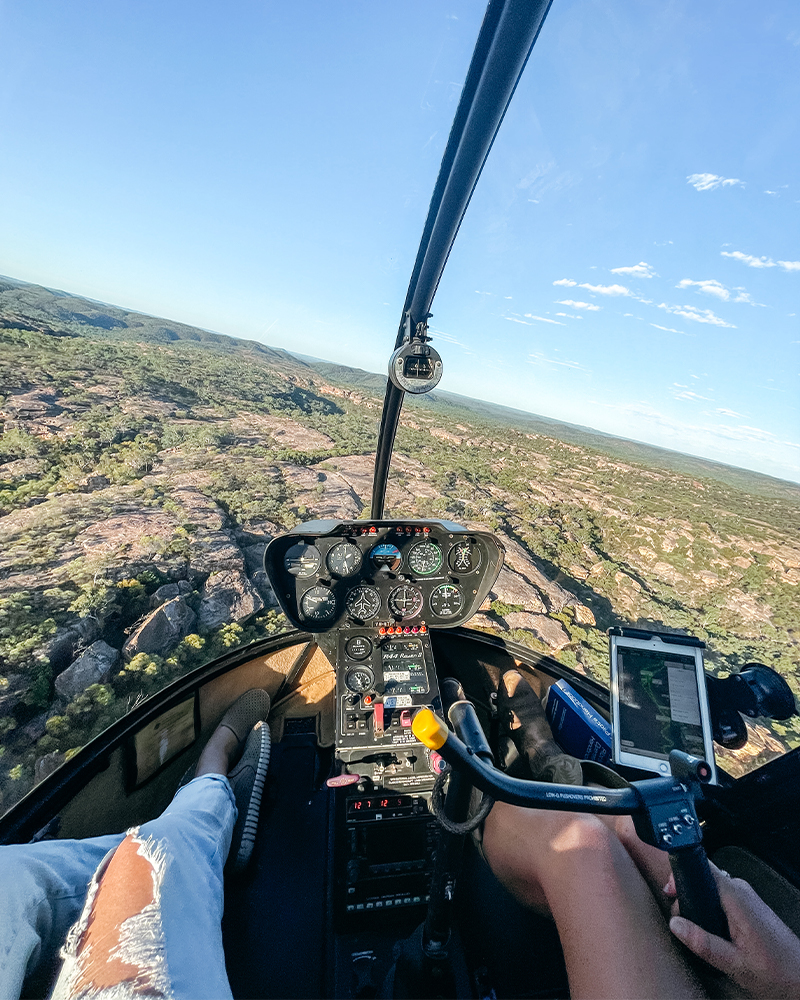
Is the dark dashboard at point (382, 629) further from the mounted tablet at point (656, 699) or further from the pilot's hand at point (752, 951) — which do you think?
the pilot's hand at point (752, 951)

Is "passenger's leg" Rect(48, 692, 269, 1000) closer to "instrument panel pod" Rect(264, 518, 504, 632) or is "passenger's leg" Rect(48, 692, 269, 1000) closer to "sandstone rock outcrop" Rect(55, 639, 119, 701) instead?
"instrument panel pod" Rect(264, 518, 504, 632)

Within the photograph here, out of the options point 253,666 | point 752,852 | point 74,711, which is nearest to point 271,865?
point 253,666

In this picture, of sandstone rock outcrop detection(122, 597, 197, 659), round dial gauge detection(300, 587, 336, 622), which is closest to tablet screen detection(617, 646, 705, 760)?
round dial gauge detection(300, 587, 336, 622)

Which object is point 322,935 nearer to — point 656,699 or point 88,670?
point 656,699

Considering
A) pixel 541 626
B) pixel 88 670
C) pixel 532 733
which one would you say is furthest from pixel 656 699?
pixel 88 670

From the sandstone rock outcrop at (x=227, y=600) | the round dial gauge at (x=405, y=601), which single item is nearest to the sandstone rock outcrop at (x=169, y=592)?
the sandstone rock outcrop at (x=227, y=600)
